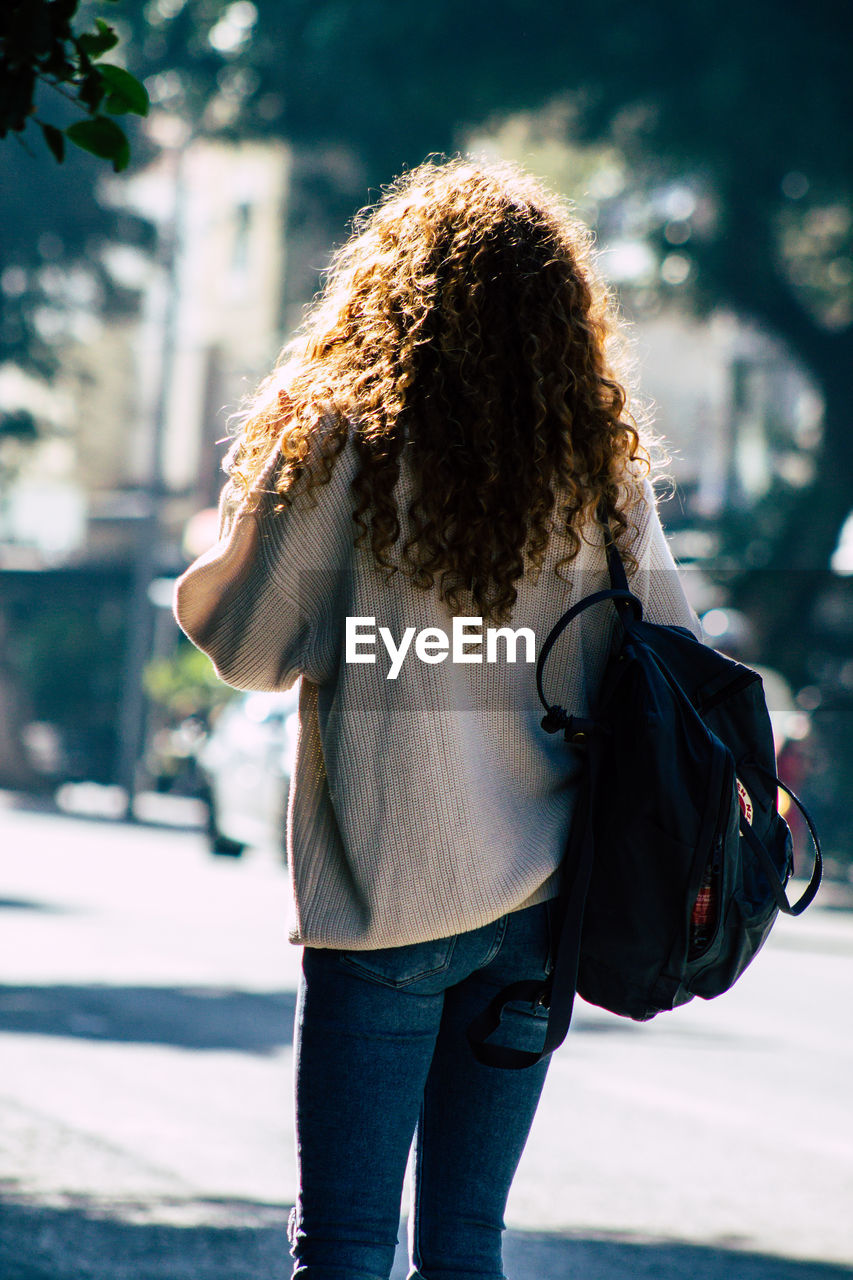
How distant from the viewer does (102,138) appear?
222 cm

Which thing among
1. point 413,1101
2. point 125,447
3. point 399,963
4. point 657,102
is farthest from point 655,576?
point 125,447

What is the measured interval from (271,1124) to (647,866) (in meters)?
3.69

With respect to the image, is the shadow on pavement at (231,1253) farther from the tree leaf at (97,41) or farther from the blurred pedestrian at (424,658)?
the tree leaf at (97,41)

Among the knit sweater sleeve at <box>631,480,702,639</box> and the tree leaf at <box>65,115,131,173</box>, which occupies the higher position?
the tree leaf at <box>65,115,131,173</box>

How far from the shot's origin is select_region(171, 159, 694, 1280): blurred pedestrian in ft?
7.00

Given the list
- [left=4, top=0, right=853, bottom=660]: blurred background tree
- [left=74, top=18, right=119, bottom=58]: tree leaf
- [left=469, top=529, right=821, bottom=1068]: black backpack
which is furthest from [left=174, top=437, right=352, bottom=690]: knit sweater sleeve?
[left=4, top=0, right=853, bottom=660]: blurred background tree

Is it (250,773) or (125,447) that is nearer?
(250,773)

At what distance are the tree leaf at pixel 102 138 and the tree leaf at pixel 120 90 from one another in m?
0.02

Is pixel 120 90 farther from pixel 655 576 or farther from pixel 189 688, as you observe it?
pixel 189 688

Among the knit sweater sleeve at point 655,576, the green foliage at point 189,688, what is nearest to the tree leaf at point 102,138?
the knit sweater sleeve at point 655,576

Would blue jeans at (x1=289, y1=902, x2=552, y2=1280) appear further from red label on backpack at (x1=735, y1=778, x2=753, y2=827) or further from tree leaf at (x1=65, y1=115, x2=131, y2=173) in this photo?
tree leaf at (x1=65, y1=115, x2=131, y2=173)

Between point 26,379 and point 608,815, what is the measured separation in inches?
964

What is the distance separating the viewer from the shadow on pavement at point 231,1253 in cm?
399

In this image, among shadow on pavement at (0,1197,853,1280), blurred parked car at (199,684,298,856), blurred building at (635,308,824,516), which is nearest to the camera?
shadow on pavement at (0,1197,853,1280)
